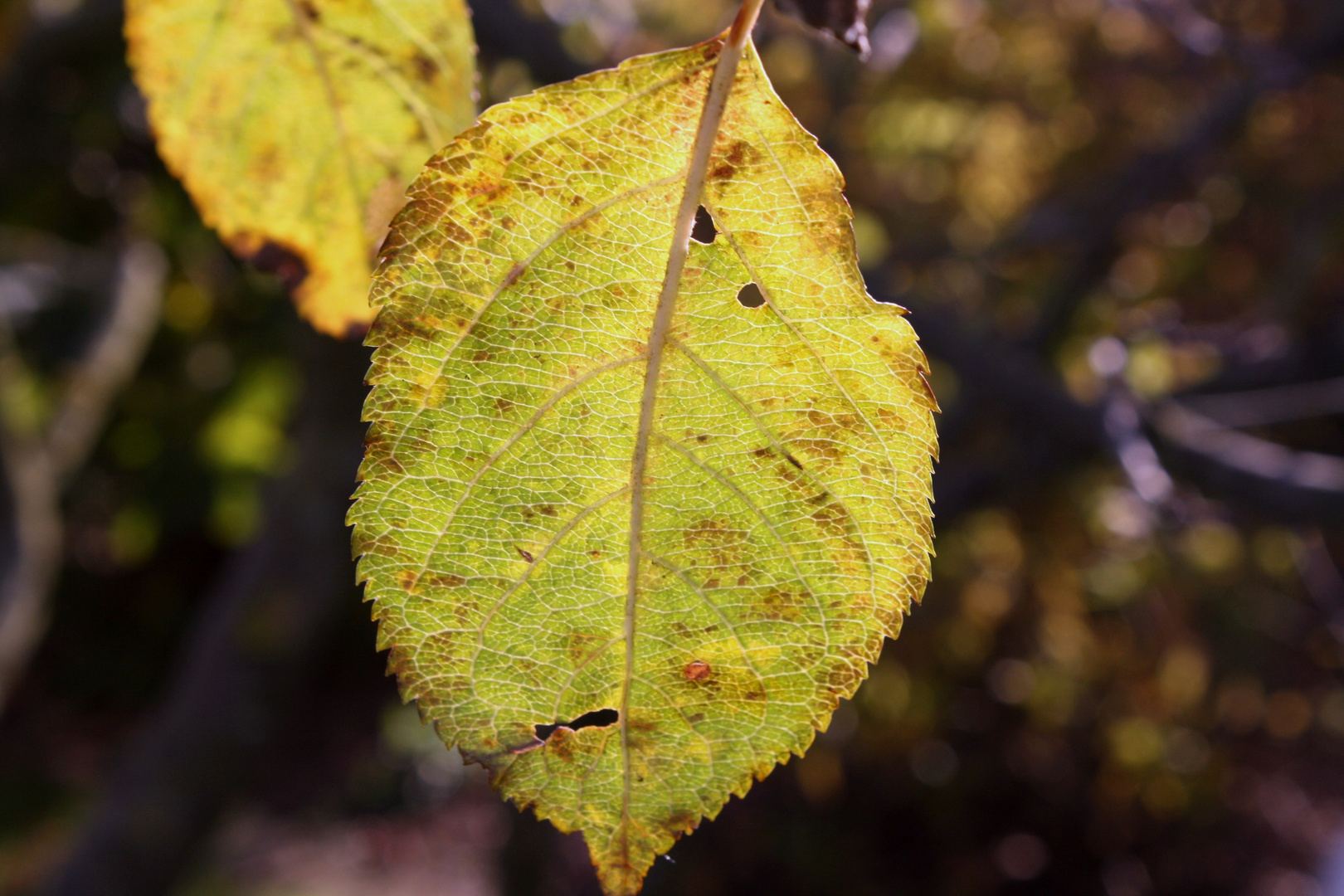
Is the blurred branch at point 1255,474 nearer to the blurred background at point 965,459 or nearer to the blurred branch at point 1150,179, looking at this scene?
the blurred background at point 965,459

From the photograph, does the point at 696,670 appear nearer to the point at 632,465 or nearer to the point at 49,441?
the point at 632,465

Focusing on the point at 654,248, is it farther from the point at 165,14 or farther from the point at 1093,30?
the point at 1093,30

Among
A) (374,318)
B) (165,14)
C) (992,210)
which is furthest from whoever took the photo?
(992,210)

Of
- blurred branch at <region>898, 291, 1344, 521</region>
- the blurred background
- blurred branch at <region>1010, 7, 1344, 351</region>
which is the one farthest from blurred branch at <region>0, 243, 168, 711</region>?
blurred branch at <region>1010, 7, 1344, 351</region>

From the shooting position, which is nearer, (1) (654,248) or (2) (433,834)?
(1) (654,248)

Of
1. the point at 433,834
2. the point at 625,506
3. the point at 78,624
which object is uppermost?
the point at 625,506

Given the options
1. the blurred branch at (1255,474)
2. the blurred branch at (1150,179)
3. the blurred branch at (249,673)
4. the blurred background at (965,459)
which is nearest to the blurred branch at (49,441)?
the blurred background at (965,459)

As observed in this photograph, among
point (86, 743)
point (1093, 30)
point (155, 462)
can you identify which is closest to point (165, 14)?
point (1093, 30)
